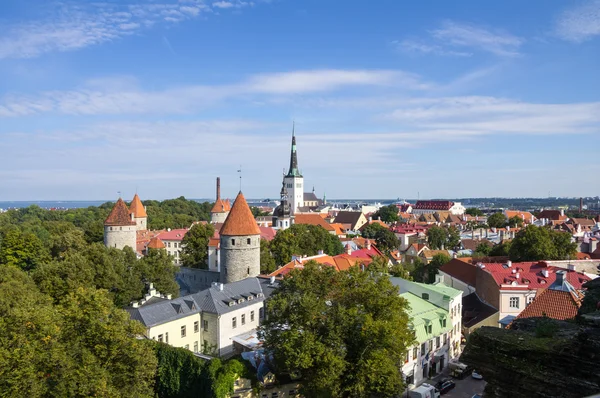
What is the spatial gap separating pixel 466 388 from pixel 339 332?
10.6 meters

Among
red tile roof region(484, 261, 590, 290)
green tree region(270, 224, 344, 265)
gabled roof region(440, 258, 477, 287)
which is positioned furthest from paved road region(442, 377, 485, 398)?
green tree region(270, 224, 344, 265)

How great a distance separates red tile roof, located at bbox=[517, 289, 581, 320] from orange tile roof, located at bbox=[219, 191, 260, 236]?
752 inches

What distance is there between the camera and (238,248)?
3406 centimetres

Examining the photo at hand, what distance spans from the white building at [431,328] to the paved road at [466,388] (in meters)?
1.71

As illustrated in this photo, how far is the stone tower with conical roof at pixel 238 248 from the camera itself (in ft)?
111

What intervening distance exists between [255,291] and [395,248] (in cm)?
4347

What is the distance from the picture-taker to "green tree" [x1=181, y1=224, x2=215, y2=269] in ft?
150

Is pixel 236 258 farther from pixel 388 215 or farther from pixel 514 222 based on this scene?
pixel 388 215

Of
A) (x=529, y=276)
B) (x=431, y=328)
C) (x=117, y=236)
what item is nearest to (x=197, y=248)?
(x=117, y=236)

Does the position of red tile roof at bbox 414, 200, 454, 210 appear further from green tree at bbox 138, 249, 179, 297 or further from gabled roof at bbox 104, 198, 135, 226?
green tree at bbox 138, 249, 179, 297

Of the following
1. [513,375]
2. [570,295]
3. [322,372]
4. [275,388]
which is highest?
[513,375]

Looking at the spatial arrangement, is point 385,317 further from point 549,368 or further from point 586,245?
point 586,245

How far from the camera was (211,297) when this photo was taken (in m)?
26.4

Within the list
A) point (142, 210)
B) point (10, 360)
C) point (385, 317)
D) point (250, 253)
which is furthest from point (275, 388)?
point (142, 210)
